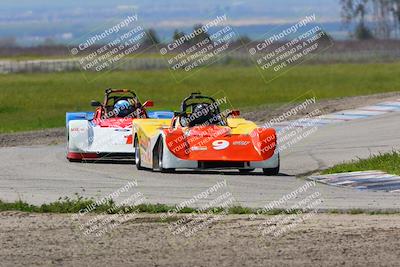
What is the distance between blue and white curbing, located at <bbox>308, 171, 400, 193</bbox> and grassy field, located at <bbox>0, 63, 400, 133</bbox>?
18187 millimetres

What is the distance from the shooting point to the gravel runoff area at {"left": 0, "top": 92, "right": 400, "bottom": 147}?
30.6 meters

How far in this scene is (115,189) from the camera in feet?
60.8

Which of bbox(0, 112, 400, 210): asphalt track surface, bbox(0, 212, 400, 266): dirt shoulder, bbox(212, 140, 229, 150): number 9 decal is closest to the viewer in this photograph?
bbox(0, 212, 400, 266): dirt shoulder

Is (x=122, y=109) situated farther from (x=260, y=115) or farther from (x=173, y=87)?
(x=173, y=87)

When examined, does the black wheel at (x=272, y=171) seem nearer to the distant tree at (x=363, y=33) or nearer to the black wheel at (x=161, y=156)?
the black wheel at (x=161, y=156)

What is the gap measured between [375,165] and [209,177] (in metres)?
2.68

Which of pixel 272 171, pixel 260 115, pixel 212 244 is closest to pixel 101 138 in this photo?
pixel 272 171

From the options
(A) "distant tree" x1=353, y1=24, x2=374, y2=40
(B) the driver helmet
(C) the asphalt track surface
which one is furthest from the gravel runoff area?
(A) "distant tree" x1=353, y1=24, x2=374, y2=40

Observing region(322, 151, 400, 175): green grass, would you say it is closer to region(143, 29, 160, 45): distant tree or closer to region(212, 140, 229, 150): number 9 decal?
region(212, 140, 229, 150): number 9 decal

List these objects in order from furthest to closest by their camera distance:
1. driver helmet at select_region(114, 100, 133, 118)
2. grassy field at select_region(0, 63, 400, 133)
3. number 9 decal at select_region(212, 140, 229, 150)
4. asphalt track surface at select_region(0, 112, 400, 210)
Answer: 1. grassy field at select_region(0, 63, 400, 133)
2. driver helmet at select_region(114, 100, 133, 118)
3. number 9 decal at select_region(212, 140, 229, 150)
4. asphalt track surface at select_region(0, 112, 400, 210)

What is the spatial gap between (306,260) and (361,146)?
14606 mm

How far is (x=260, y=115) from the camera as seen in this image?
3531cm

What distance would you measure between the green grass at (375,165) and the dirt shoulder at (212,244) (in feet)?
18.8

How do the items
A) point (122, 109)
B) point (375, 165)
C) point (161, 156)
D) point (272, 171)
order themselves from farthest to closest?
1. point (122, 109)
2. point (161, 156)
3. point (272, 171)
4. point (375, 165)
